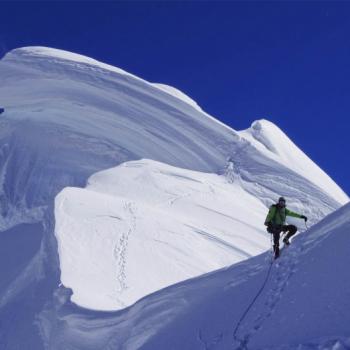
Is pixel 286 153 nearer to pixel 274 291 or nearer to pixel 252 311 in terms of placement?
pixel 274 291

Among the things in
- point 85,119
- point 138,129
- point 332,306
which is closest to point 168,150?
point 138,129

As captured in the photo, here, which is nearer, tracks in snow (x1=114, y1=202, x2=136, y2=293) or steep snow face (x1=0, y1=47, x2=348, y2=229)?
tracks in snow (x1=114, y1=202, x2=136, y2=293)

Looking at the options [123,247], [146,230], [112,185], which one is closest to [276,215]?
[123,247]

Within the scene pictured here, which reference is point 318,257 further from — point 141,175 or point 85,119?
point 85,119

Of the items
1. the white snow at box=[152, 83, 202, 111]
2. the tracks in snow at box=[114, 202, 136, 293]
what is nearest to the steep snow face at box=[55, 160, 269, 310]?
the tracks in snow at box=[114, 202, 136, 293]

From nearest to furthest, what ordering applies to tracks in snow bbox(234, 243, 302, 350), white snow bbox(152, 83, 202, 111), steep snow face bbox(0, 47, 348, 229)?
tracks in snow bbox(234, 243, 302, 350) < steep snow face bbox(0, 47, 348, 229) < white snow bbox(152, 83, 202, 111)

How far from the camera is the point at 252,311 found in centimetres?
1110

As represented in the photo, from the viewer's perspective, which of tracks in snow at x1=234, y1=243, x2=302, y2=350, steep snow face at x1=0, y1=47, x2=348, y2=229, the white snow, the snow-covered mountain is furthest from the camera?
the white snow

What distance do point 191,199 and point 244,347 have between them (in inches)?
816

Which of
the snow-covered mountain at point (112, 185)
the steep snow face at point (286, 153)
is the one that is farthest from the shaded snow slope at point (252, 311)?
the steep snow face at point (286, 153)

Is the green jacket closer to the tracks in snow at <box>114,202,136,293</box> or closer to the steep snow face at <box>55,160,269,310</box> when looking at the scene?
the steep snow face at <box>55,160,269,310</box>

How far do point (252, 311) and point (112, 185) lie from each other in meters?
20.5

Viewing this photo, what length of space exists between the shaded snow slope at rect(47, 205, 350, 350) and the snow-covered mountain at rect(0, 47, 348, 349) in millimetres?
1148

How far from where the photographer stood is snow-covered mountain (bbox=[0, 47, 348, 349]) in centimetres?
2080
